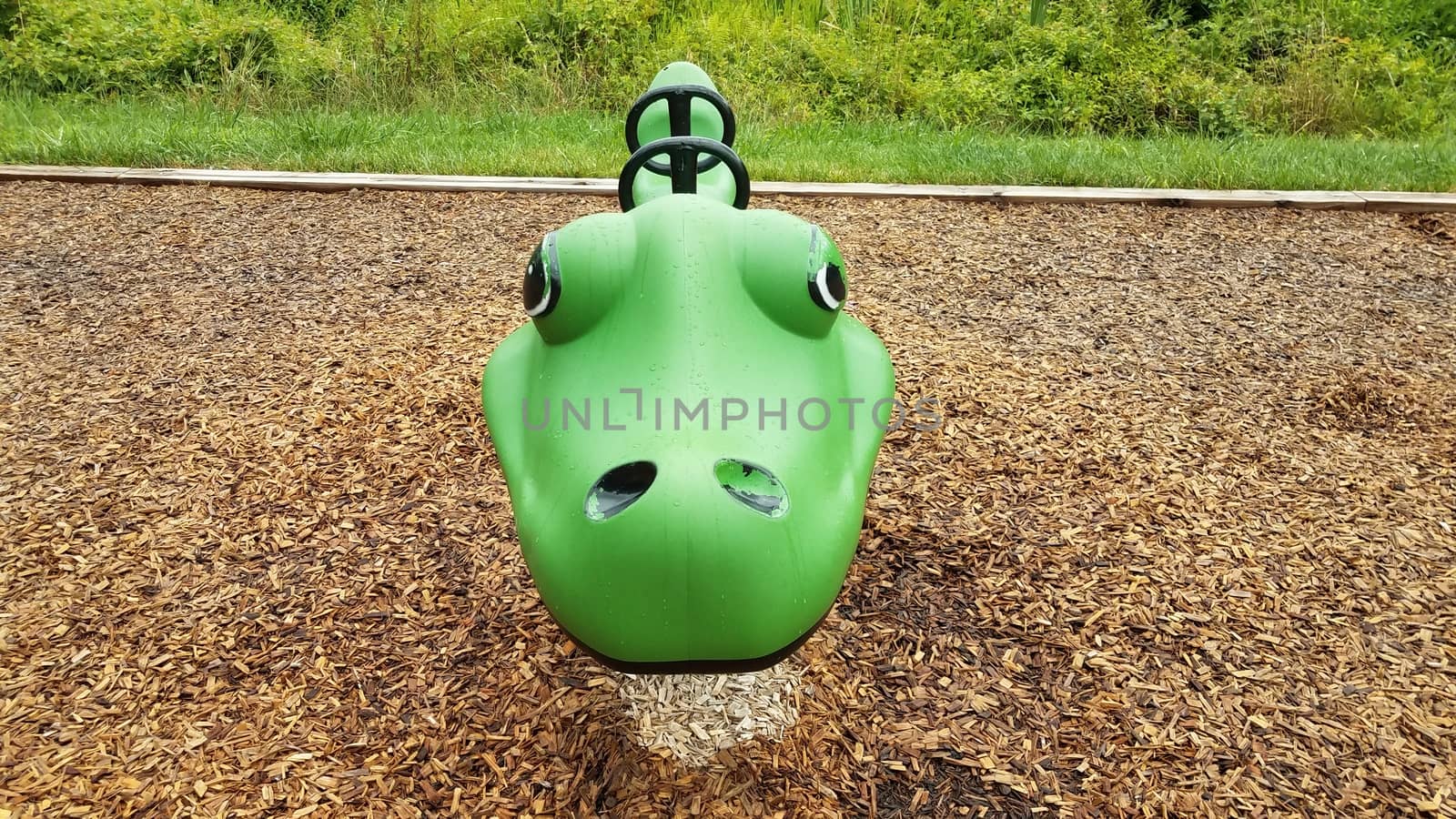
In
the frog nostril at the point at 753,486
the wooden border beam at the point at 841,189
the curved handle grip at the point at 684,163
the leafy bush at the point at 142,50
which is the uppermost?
the curved handle grip at the point at 684,163

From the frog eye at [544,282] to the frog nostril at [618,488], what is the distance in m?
0.36

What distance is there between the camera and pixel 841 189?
4750 millimetres

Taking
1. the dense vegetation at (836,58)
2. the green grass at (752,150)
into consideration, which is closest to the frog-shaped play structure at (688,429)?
the green grass at (752,150)

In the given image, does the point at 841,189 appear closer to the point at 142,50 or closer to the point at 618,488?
the point at 618,488

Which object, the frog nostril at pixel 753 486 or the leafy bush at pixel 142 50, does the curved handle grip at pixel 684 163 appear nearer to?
the frog nostril at pixel 753 486

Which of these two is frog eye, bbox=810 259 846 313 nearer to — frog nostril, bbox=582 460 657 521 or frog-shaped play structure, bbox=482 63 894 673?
frog-shaped play structure, bbox=482 63 894 673

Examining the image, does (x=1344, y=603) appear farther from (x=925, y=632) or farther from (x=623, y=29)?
(x=623, y=29)

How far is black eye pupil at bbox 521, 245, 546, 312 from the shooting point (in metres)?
1.43

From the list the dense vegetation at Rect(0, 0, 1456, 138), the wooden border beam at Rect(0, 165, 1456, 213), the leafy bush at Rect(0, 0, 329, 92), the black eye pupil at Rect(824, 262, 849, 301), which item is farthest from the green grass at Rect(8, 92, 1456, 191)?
the black eye pupil at Rect(824, 262, 849, 301)

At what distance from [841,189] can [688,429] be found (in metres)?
3.77

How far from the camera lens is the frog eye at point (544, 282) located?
1.42 metres

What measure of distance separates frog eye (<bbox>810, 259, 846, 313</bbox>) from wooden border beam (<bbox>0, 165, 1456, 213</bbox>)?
3299 mm

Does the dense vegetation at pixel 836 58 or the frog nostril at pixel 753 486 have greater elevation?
the frog nostril at pixel 753 486

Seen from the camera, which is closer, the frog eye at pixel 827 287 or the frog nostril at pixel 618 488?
the frog nostril at pixel 618 488
